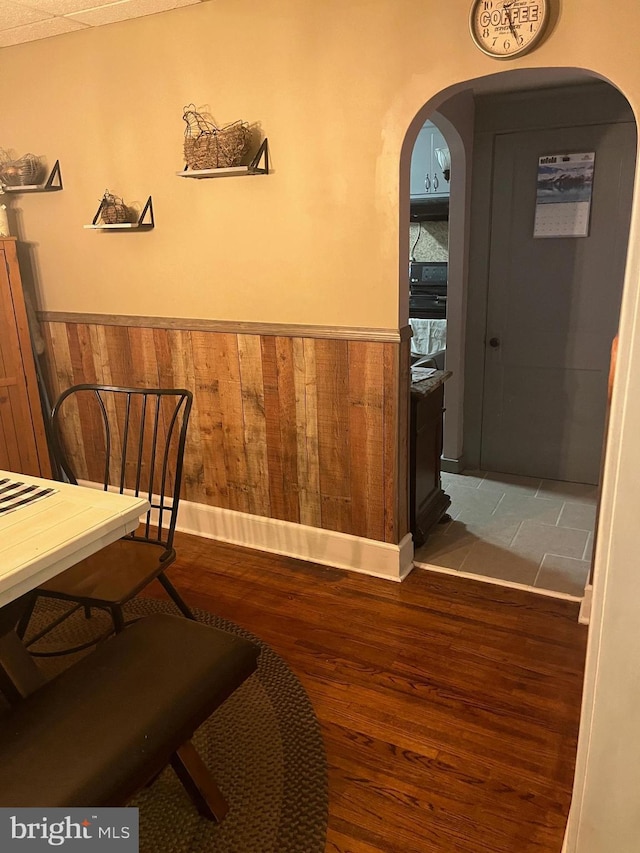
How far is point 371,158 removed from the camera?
7.81 ft

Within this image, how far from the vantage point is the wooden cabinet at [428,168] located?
162 inches

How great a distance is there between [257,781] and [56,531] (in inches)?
35.8

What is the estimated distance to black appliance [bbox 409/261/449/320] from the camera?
4359mm

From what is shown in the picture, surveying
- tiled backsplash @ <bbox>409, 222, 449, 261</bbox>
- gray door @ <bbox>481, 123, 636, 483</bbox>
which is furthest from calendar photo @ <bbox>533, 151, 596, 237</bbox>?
tiled backsplash @ <bbox>409, 222, 449, 261</bbox>

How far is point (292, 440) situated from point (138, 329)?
3.26ft

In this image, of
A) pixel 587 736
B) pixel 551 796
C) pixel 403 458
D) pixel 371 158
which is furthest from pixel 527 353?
pixel 587 736

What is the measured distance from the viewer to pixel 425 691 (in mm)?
2117

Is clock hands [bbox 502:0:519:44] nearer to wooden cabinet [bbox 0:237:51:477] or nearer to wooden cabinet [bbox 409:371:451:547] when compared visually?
wooden cabinet [bbox 409:371:451:547]

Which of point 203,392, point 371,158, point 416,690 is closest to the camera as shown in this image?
point 416,690

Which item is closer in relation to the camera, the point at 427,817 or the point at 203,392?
the point at 427,817

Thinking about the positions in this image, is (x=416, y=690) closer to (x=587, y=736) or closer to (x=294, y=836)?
(x=294, y=836)

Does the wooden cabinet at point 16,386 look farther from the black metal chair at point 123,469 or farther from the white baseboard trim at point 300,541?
the white baseboard trim at point 300,541

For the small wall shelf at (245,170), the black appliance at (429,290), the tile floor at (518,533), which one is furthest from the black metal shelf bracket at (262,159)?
the black appliance at (429,290)

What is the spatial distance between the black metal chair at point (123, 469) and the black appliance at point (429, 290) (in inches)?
80.2
